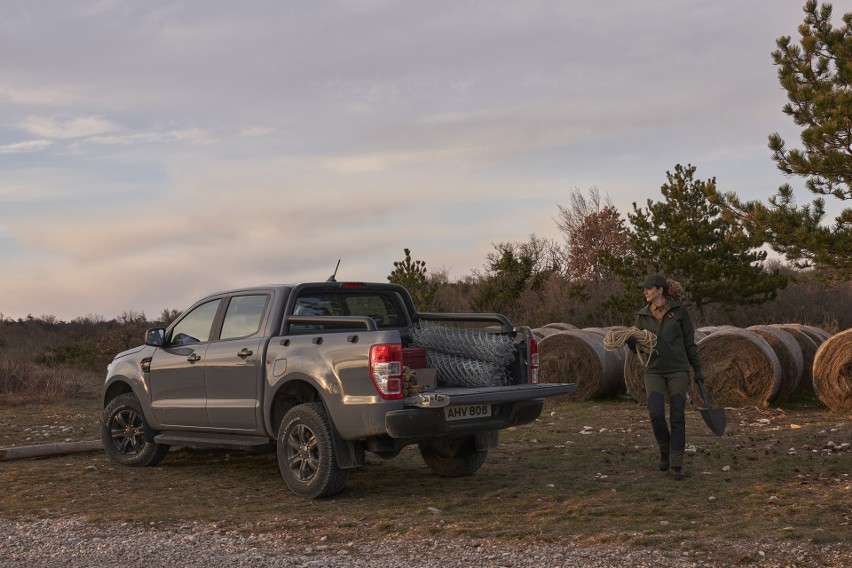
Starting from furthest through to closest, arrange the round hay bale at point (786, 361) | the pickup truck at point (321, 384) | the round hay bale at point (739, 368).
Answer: the round hay bale at point (786, 361), the round hay bale at point (739, 368), the pickup truck at point (321, 384)

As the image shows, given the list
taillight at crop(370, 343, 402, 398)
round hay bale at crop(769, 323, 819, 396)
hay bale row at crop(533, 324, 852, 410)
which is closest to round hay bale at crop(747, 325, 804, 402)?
hay bale row at crop(533, 324, 852, 410)

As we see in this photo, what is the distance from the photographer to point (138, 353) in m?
10.5

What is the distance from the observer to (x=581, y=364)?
17.5 metres

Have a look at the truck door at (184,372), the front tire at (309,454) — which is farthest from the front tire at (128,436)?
the front tire at (309,454)

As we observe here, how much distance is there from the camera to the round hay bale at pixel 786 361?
16203 millimetres

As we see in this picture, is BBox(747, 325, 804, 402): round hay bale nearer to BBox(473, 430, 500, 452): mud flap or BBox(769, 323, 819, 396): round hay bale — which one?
BBox(769, 323, 819, 396): round hay bale

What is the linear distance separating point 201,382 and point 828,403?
32.6 ft

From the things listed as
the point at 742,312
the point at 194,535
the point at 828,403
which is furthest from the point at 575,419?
the point at 742,312

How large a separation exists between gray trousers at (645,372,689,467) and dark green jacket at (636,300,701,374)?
3.3 inches

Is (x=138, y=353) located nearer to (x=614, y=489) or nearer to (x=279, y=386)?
(x=279, y=386)

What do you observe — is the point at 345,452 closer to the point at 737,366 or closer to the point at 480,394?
the point at 480,394

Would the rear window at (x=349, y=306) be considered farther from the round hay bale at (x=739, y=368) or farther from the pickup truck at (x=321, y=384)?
the round hay bale at (x=739, y=368)

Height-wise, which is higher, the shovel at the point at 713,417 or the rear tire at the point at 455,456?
the shovel at the point at 713,417

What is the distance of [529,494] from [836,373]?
829 centimetres
